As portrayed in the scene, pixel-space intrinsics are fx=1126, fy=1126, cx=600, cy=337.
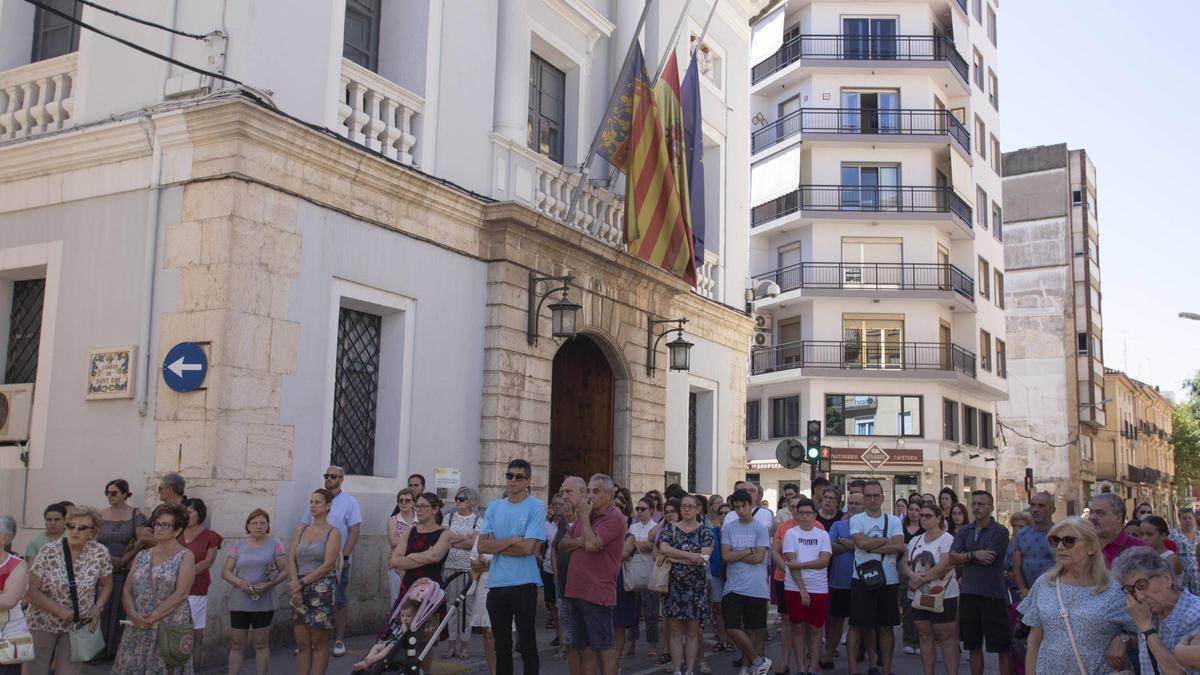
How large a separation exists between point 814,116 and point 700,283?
2374 centimetres

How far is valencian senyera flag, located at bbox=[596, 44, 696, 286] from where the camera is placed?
15.5 m

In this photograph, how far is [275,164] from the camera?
35.4ft

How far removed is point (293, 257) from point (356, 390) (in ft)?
6.17

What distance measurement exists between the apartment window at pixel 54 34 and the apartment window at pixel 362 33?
2948mm

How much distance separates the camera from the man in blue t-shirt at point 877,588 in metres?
10.5

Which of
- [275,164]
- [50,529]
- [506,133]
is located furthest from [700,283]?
[50,529]

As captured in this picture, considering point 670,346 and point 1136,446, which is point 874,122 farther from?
point 1136,446

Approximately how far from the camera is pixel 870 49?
42.1 m

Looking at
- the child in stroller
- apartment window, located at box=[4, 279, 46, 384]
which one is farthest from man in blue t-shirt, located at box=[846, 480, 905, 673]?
apartment window, located at box=[4, 279, 46, 384]

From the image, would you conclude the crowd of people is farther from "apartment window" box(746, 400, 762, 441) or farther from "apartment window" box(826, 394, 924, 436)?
"apartment window" box(746, 400, 762, 441)

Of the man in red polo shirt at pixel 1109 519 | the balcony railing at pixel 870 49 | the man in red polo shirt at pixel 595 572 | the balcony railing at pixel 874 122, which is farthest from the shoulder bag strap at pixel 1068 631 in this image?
the balcony railing at pixel 870 49

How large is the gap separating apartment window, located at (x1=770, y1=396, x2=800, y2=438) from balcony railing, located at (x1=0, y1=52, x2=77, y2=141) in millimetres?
31401

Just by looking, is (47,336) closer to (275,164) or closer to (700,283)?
(275,164)

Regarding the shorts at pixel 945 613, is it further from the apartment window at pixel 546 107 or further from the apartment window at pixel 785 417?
the apartment window at pixel 785 417
